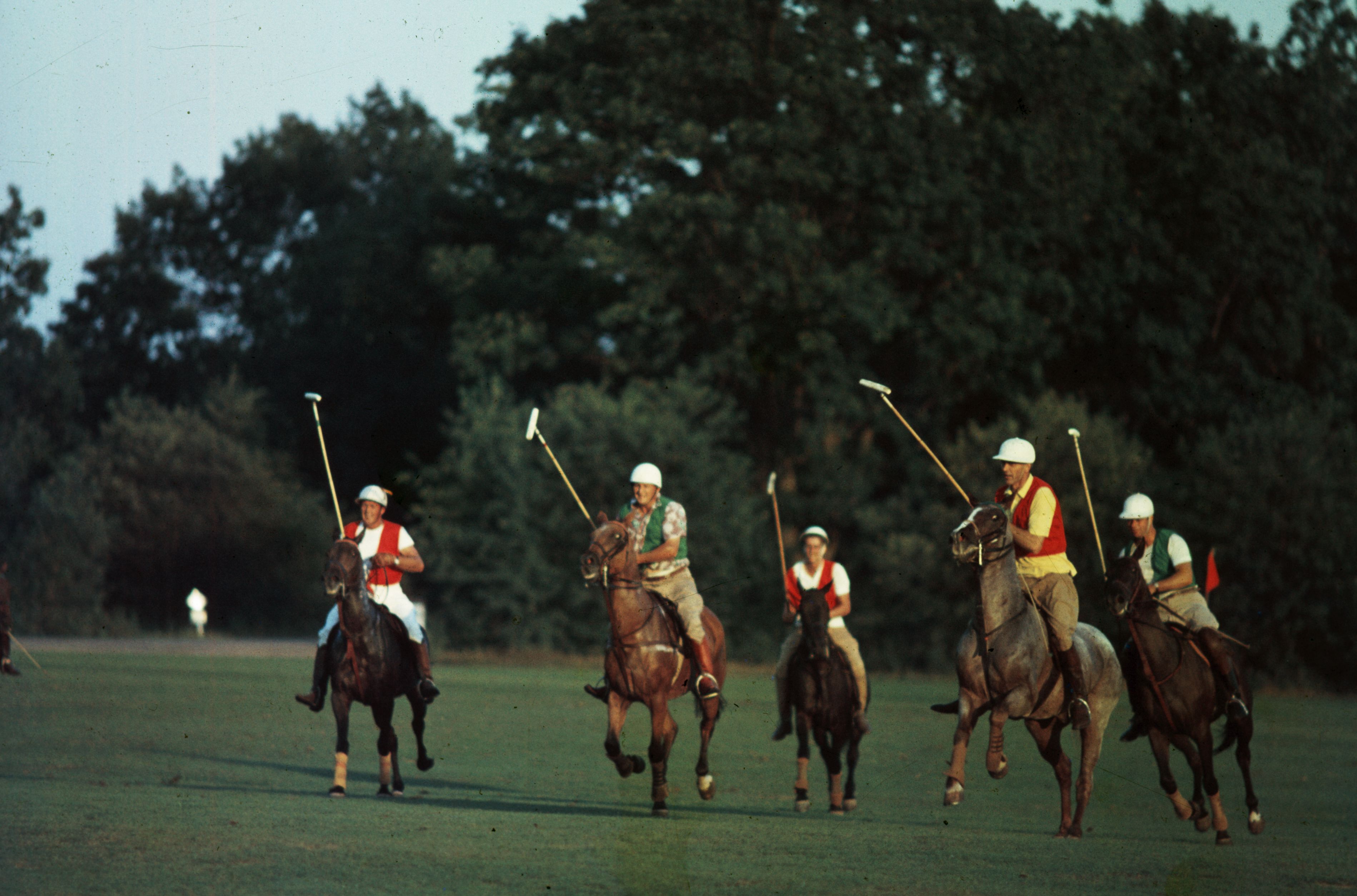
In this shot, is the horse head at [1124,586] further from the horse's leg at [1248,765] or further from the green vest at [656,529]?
the green vest at [656,529]

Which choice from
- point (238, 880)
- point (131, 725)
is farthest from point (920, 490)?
point (238, 880)

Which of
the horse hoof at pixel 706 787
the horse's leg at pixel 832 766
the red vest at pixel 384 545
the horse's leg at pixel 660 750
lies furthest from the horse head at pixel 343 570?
the horse's leg at pixel 832 766

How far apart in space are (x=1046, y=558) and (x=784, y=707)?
3.51 m

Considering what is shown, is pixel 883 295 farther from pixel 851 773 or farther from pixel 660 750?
pixel 660 750

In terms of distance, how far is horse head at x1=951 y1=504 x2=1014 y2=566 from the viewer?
39.9ft

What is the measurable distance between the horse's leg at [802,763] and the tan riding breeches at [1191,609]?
128 inches

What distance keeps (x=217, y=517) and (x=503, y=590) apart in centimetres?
1351

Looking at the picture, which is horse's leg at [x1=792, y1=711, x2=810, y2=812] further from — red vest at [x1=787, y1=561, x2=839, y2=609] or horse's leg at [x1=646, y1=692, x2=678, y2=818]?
horse's leg at [x1=646, y1=692, x2=678, y2=818]

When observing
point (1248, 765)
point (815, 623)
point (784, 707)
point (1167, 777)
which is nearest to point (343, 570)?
point (815, 623)

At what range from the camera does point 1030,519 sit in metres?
13.2

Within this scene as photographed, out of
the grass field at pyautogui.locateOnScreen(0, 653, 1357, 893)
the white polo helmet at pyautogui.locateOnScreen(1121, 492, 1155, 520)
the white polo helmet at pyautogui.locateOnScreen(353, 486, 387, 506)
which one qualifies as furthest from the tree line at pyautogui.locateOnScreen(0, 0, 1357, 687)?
the white polo helmet at pyautogui.locateOnScreen(353, 486, 387, 506)

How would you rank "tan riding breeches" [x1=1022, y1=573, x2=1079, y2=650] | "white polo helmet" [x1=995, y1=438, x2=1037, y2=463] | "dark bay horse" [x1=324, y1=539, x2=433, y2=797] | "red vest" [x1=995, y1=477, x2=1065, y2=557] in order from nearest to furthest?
1. "white polo helmet" [x1=995, y1=438, x2=1037, y2=463]
2. "red vest" [x1=995, y1=477, x2=1065, y2=557]
3. "tan riding breeches" [x1=1022, y1=573, x2=1079, y2=650]
4. "dark bay horse" [x1=324, y1=539, x2=433, y2=797]

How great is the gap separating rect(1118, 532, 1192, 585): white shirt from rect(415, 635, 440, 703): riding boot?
20.1 ft

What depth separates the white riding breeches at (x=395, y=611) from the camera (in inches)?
614
